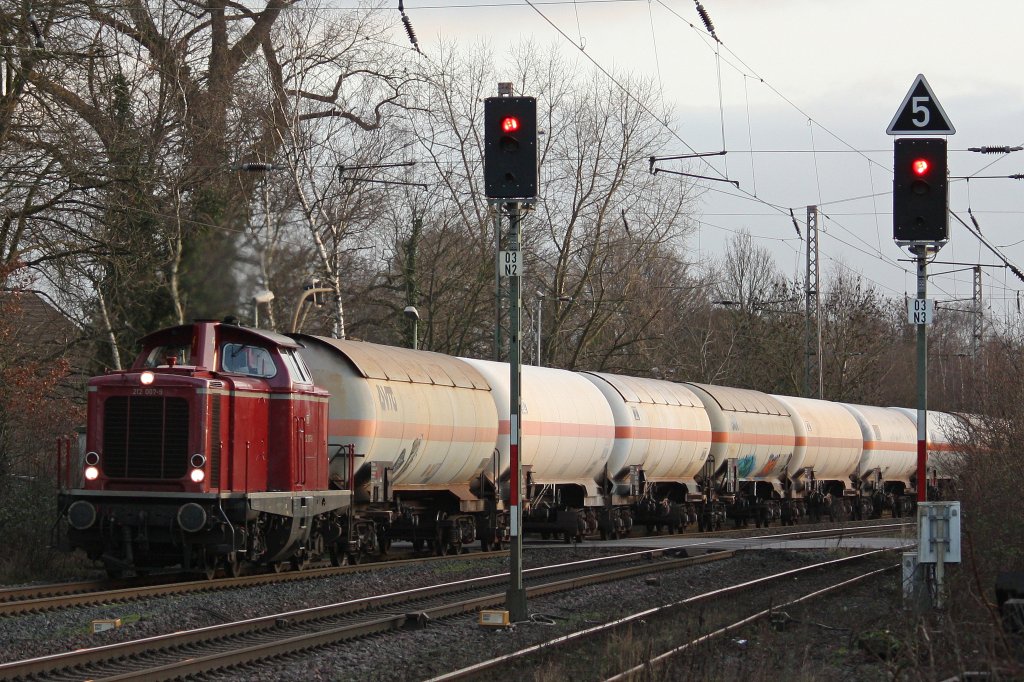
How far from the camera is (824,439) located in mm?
37438

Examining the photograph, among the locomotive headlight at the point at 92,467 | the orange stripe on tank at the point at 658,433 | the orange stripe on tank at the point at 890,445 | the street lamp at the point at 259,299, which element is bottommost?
the orange stripe on tank at the point at 890,445

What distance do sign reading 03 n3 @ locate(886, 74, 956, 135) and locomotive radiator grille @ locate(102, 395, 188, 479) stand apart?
9.01 meters

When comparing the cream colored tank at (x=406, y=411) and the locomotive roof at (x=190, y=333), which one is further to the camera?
the cream colored tank at (x=406, y=411)

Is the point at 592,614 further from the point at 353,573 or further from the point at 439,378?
the point at 439,378

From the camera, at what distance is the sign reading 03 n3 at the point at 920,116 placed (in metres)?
14.4

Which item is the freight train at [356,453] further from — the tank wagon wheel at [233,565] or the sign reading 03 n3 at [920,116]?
the sign reading 03 n3 at [920,116]

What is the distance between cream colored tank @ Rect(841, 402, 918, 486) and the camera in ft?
134

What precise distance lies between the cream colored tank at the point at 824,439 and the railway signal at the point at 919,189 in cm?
2228

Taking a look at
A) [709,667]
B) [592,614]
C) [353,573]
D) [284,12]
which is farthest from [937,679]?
[284,12]

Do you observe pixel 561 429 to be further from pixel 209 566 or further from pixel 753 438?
pixel 753 438

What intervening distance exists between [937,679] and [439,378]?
1266cm

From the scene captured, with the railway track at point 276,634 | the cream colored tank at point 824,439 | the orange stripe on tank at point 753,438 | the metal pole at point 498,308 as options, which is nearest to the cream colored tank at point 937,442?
the cream colored tank at point 824,439

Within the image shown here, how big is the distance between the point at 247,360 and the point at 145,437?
5.62ft

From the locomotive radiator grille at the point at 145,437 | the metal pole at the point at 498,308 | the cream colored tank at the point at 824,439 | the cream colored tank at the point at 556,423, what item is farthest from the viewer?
the cream colored tank at the point at 824,439
